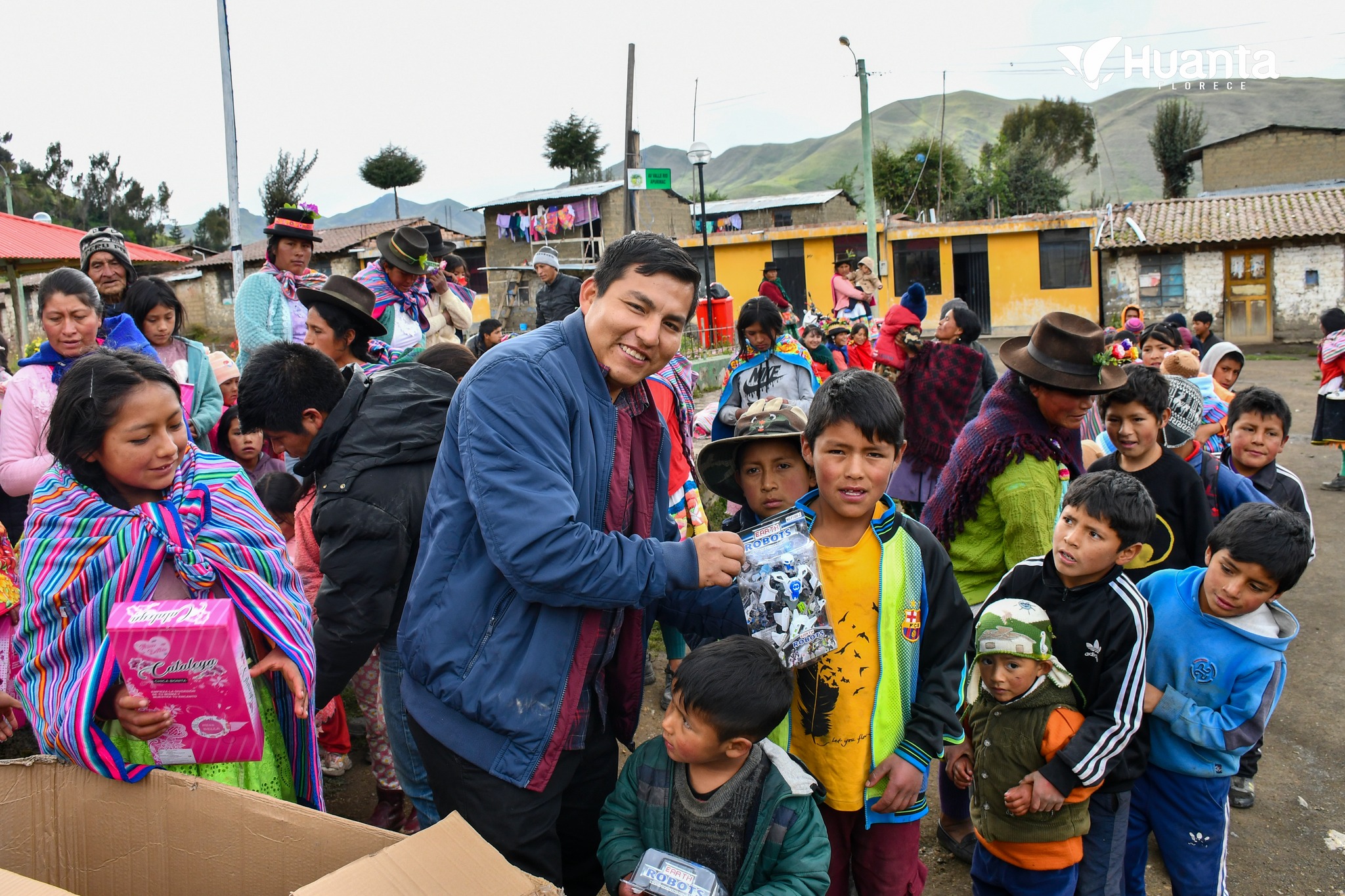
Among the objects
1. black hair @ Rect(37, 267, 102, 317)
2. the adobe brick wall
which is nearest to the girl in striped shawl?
black hair @ Rect(37, 267, 102, 317)

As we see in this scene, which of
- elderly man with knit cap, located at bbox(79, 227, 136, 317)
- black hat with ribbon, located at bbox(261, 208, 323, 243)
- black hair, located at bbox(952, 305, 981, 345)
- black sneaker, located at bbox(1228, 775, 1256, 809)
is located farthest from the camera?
black hair, located at bbox(952, 305, 981, 345)

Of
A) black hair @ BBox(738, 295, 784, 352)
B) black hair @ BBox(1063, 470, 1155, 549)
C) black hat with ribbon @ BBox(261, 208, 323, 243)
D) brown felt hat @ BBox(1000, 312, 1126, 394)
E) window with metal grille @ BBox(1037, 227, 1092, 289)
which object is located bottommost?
black hair @ BBox(1063, 470, 1155, 549)

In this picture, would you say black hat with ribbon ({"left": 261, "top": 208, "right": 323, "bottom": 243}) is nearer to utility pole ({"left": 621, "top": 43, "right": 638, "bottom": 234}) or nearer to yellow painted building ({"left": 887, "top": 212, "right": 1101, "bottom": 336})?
utility pole ({"left": 621, "top": 43, "right": 638, "bottom": 234})

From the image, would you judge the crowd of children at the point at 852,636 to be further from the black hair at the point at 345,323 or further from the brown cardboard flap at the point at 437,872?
the black hair at the point at 345,323

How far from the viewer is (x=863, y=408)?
238cm

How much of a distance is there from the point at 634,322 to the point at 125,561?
4.66ft

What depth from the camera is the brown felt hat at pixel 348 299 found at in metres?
3.77

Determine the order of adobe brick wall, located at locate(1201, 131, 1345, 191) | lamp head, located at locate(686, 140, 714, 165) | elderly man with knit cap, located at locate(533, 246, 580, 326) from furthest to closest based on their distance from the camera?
adobe brick wall, located at locate(1201, 131, 1345, 191) → lamp head, located at locate(686, 140, 714, 165) → elderly man with knit cap, located at locate(533, 246, 580, 326)

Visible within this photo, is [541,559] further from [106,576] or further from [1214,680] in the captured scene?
[1214,680]

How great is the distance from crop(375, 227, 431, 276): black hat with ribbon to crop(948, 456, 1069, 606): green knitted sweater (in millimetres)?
3631

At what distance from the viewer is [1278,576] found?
8.80ft

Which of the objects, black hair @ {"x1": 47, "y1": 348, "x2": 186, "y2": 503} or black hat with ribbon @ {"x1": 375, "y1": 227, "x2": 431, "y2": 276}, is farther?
black hat with ribbon @ {"x1": 375, "y1": 227, "x2": 431, "y2": 276}

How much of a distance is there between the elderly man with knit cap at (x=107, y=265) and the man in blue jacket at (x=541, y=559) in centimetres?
407

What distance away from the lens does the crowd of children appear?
2115mm
